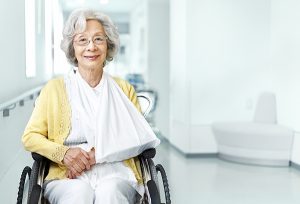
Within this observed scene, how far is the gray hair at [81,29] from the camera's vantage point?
2.05m

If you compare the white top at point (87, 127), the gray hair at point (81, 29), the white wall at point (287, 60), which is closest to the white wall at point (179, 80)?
the white wall at point (287, 60)

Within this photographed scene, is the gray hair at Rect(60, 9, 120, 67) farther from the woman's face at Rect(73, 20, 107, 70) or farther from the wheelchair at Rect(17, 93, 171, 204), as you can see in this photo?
the wheelchair at Rect(17, 93, 171, 204)

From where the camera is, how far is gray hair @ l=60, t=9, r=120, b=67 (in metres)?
2.05

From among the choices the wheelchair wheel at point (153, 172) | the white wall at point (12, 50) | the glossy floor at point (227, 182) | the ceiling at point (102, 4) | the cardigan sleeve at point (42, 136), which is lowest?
the glossy floor at point (227, 182)

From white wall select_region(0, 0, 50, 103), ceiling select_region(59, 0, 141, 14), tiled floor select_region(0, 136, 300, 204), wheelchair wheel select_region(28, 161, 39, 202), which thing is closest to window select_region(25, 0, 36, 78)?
white wall select_region(0, 0, 50, 103)

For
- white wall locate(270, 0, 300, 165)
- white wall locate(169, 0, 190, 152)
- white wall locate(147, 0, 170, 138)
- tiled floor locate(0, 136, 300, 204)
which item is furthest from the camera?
white wall locate(147, 0, 170, 138)

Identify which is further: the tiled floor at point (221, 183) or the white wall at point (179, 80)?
the white wall at point (179, 80)

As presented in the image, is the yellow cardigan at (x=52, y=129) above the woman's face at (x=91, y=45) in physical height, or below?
below

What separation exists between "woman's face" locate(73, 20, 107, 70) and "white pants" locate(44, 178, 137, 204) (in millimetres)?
586

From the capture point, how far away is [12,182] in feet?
10.6

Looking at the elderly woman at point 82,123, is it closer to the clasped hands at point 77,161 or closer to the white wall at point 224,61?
the clasped hands at point 77,161

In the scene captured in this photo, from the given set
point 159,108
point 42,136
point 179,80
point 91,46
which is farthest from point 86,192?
point 159,108

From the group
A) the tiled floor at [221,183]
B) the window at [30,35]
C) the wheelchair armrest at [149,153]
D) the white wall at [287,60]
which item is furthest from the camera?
the white wall at [287,60]

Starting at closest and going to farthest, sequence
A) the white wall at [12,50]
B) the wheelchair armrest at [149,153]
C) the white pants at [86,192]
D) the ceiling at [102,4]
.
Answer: the white pants at [86,192] < the wheelchair armrest at [149,153] < the white wall at [12,50] < the ceiling at [102,4]
